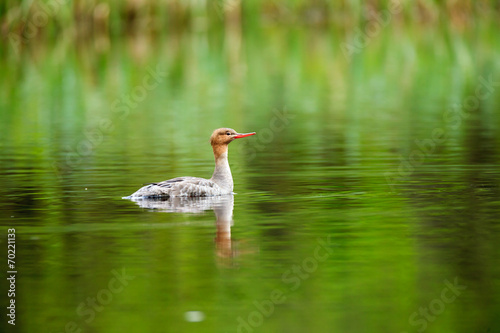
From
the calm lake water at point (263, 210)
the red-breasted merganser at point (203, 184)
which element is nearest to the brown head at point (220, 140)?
the red-breasted merganser at point (203, 184)

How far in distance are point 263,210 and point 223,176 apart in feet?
4.75

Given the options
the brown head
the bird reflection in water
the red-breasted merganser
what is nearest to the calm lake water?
the bird reflection in water

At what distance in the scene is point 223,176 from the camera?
13016mm

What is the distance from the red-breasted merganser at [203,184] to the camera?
40.5 ft

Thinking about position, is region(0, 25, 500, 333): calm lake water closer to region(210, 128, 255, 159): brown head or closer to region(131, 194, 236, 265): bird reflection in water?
region(131, 194, 236, 265): bird reflection in water

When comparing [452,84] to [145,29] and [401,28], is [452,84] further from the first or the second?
[401,28]

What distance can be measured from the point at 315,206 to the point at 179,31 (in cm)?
3389

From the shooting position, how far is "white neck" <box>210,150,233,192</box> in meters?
13.0

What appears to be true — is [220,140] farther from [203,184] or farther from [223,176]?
[203,184]

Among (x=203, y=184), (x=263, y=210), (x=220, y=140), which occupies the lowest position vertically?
(x=263, y=210)

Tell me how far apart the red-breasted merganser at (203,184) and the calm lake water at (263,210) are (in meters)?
0.15

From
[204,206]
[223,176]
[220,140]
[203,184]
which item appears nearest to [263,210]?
[204,206]

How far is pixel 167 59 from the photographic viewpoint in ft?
118

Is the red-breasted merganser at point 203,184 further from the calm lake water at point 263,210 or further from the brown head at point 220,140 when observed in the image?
the calm lake water at point 263,210
